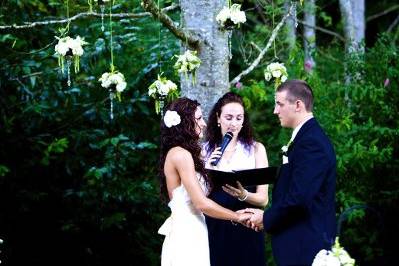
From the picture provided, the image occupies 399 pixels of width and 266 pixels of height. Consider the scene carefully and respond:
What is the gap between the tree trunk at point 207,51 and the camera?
20.4 ft

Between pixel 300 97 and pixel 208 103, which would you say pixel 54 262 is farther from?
pixel 300 97

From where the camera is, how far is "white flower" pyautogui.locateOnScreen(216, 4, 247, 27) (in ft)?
19.0

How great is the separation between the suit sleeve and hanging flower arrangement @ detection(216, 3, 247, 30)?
1227 millimetres

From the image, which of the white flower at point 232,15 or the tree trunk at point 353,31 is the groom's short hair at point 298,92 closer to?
the white flower at point 232,15

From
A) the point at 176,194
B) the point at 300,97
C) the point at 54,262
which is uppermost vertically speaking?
the point at 300,97

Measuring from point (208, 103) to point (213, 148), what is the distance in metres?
0.33

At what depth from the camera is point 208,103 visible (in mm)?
6289

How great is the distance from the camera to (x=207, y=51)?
6242 millimetres

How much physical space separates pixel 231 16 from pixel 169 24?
409mm

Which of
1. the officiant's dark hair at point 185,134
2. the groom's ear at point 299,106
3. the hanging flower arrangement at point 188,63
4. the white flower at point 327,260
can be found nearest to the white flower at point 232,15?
the hanging flower arrangement at point 188,63

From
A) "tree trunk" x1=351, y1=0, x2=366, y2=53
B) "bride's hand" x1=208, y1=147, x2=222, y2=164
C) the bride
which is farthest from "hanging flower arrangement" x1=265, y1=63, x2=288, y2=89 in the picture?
"tree trunk" x1=351, y1=0, x2=366, y2=53

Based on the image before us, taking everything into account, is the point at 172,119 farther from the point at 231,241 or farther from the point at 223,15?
the point at 231,241

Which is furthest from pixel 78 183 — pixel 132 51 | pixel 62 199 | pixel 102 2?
pixel 102 2

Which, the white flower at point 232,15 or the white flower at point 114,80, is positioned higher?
the white flower at point 232,15
